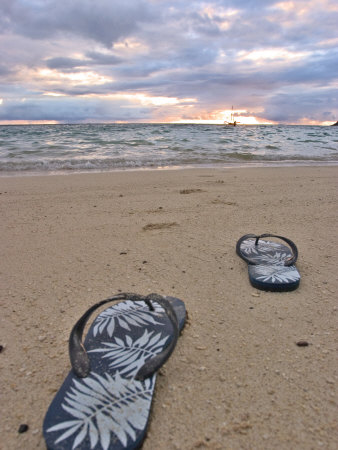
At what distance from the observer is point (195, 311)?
4.24ft

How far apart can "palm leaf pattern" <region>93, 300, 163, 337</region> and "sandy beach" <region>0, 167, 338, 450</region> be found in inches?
5.4

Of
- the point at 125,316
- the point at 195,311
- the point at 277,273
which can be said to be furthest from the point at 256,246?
the point at 125,316

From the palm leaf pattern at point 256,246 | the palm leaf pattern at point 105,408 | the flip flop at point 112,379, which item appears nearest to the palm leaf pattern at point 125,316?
the flip flop at point 112,379

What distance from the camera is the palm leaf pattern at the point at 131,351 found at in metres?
0.95

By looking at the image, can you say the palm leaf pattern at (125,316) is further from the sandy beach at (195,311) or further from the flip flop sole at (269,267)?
the flip flop sole at (269,267)

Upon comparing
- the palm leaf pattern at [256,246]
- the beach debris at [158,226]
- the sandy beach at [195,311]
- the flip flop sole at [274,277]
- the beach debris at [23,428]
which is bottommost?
the beach debris at [23,428]

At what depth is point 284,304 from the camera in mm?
1329

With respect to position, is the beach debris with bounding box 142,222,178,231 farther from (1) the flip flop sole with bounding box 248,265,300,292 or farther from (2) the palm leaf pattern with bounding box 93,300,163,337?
(2) the palm leaf pattern with bounding box 93,300,163,337

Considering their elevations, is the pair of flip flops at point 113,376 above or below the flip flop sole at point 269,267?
below

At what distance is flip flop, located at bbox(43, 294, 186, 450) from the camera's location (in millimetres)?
748

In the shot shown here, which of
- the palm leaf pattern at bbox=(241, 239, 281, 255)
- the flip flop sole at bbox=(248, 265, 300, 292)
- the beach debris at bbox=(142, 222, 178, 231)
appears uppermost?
the palm leaf pattern at bbox=(241, 239, 281, 255)

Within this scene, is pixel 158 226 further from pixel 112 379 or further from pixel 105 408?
pixel 105 408

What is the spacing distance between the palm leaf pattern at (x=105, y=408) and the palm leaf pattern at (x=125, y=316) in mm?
231

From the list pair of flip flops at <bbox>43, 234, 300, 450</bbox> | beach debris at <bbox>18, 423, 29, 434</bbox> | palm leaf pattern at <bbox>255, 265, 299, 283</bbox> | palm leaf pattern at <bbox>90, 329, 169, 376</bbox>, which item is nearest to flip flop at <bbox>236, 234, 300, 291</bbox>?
palm leaf pattern at <bbox>255, 265, 299, 283</bbox>
